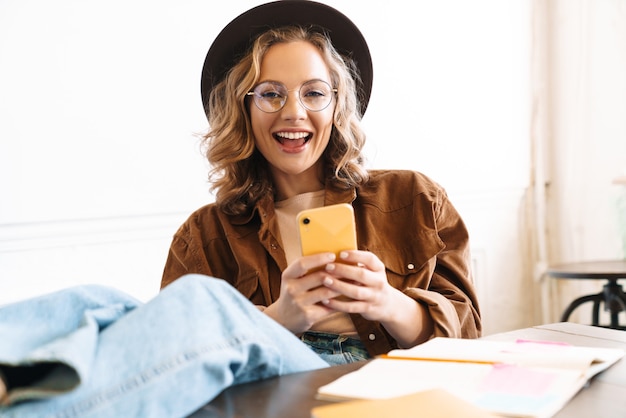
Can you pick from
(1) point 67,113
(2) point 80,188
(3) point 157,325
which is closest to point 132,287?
(2) point 80,188

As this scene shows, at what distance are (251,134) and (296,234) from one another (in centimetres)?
30

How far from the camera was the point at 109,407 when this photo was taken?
28.7 inches

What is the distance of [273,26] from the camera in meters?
1.94

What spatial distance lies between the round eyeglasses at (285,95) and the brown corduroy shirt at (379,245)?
22 cm

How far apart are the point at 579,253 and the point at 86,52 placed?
271 centimetres

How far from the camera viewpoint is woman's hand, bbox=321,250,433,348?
135 centimetres

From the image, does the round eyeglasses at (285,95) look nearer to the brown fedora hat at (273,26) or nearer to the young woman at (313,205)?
the young woman at (313,205)

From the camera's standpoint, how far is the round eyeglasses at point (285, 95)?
6.01 ft

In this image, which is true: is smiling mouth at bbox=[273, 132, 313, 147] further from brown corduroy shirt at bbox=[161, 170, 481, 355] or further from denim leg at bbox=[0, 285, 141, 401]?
denim leg at bbox=[0, 285, 141, 401]

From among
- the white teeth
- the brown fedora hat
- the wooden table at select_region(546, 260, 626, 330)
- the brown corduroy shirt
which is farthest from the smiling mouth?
the wooden table at select_region(546, 260, 626, 330)

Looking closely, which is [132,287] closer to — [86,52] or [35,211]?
[35,211]

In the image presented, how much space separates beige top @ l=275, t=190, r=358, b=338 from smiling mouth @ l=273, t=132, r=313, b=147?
15 cm

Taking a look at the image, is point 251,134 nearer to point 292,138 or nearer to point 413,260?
point 292,138

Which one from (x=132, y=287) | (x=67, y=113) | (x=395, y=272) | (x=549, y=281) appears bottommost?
(x=549, y=281)
